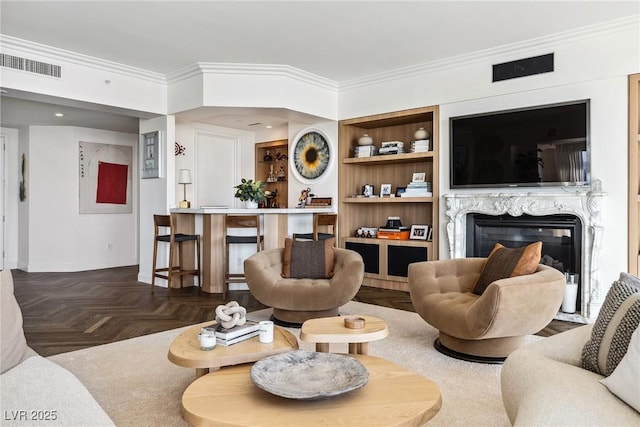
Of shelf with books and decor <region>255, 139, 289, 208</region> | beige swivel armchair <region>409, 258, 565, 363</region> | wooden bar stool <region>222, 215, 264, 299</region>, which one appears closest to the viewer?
beige swivel armchair <region>409, 258, 565, 363</region>

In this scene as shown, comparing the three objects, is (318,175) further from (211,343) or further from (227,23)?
(211,343)

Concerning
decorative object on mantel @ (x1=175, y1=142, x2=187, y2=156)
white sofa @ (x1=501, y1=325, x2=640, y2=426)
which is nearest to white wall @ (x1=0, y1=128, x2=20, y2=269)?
decorative object on mantel @ (x1=175, y1=142, x2=187, y2=156)

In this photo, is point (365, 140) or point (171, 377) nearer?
point (171, 377)

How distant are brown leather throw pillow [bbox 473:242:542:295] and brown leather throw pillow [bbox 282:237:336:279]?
1.33 metres

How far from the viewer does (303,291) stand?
3.74 meters

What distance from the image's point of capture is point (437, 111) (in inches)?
208

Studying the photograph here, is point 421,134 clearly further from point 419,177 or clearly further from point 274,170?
point 274,170

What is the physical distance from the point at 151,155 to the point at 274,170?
2332mm

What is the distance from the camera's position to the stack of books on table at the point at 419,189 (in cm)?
553

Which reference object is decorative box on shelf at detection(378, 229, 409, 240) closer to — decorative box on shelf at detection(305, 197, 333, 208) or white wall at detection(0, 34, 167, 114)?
decorative box on shelf at detection(305, 197, 333, 208)

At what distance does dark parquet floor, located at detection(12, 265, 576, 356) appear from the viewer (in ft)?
12.1

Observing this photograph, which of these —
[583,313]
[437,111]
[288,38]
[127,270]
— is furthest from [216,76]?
[583,313]

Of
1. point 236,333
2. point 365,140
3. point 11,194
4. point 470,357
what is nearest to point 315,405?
point 236,333

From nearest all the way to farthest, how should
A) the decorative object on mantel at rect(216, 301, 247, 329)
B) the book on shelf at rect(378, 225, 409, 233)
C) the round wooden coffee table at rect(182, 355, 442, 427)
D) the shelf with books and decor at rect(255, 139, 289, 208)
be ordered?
the round wooden coffee table at rect(182, 355, 442, 427) < the decorative object on mantel at rect(216, 301, 247, 329) < the book on shelf at rect(378, 225, 409, 233) < the shelf with books and decor at rect(255, 139, 289, 208)
